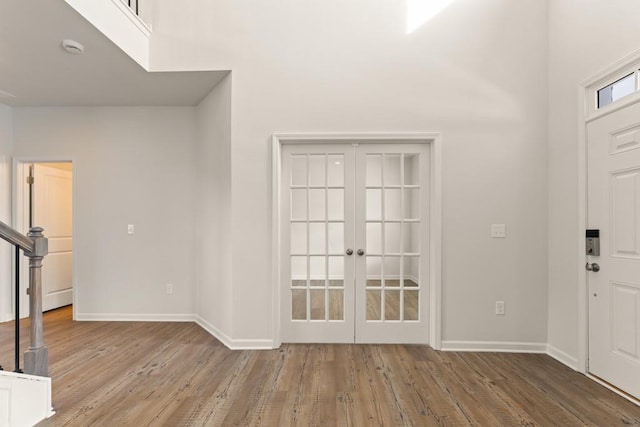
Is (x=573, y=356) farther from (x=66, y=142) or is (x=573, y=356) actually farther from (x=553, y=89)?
(x=66, y=142)

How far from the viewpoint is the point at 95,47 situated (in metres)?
3.01

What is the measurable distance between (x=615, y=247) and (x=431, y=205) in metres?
1.41

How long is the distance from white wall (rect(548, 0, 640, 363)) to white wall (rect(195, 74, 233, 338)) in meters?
3.01

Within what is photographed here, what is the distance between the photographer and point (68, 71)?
135 inches

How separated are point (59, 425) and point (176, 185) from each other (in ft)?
9.03

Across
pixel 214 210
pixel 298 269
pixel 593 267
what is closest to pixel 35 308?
pixel 214 210

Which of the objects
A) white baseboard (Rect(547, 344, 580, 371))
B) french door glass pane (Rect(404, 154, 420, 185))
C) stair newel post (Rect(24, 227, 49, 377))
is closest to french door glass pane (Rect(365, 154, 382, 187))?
french door glass pane (Rect(404, 154, 420, 185))

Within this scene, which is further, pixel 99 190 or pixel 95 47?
pixel 99 190

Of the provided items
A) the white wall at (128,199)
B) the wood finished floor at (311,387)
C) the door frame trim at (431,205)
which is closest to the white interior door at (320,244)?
the door frame trim at (431,205)

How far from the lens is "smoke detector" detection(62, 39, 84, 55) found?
2.90m

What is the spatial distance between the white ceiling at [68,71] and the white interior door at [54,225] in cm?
102

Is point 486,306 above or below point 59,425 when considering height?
above

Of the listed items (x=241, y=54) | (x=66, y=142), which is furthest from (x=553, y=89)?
(x=66, y=142)

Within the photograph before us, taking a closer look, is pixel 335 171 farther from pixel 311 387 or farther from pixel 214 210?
pixel 311 387
